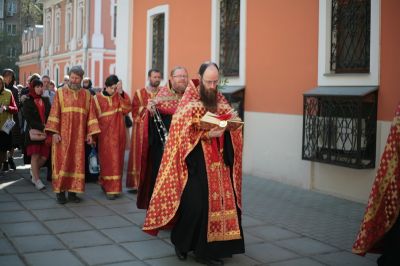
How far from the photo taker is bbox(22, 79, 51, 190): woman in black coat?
835 centimetres

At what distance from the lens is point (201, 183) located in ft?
16.4

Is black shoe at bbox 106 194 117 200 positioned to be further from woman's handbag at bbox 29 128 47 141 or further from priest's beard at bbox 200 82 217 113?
priest's beard at bbox 200 82 217 113

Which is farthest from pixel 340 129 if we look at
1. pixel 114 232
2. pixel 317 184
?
pixel 114 232

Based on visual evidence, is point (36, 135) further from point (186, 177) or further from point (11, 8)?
point (11, 8)

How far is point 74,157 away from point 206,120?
11.2 ft

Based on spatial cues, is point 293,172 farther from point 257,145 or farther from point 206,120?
point 206,120

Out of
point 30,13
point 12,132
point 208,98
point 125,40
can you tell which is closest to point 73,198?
point 12,132

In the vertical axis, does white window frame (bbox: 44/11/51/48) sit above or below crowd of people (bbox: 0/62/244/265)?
above

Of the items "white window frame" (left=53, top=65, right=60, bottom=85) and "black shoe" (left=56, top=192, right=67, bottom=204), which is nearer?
"black shoe" (left=56, top=192, right=67, bottom=204)

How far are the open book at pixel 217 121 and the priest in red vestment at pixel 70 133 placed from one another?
126 inches

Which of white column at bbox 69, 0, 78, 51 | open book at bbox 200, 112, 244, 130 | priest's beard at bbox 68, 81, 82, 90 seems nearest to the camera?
open book at bbox 200, 112, 244, 130

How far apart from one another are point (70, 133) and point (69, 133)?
14mm

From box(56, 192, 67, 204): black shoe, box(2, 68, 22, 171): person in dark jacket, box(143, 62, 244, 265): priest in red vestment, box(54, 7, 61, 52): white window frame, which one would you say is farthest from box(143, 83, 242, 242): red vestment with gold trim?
box(54, 7, 61, 52): white window frame

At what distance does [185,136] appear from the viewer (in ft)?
16.4
